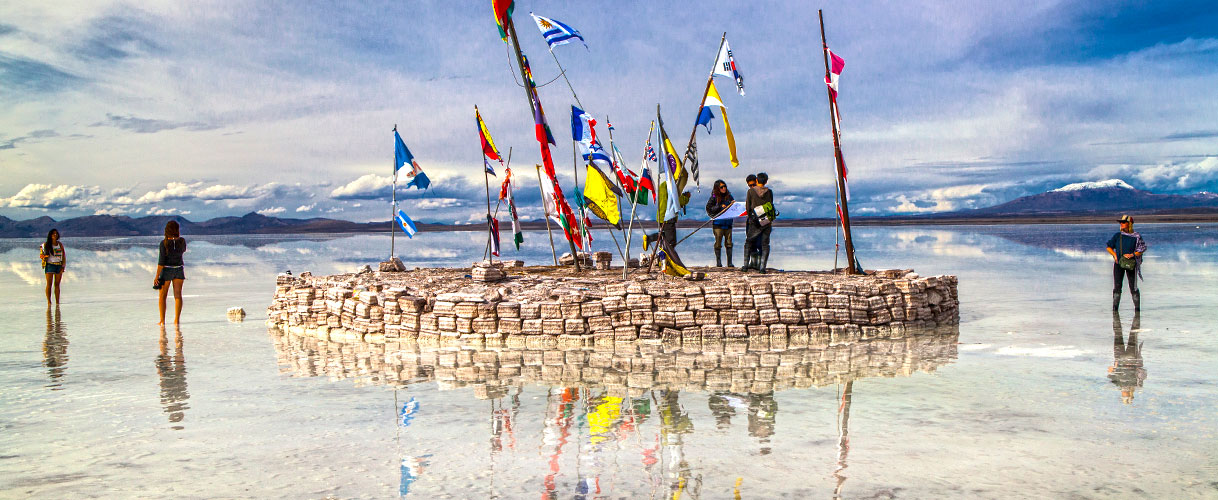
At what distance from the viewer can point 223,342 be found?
11.0 m

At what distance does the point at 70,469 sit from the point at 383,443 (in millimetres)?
2020

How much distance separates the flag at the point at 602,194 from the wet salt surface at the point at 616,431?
Answer: 15.2ft

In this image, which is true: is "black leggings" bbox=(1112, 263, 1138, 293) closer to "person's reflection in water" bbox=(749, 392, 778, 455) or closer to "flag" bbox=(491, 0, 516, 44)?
"person's reflection in water" bbox=(749, 392, 778, 455)

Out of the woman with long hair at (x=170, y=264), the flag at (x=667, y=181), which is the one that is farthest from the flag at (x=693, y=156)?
the woman with long hair at (x=170, y=264)

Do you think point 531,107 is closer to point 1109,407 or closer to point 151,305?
point 1109,407

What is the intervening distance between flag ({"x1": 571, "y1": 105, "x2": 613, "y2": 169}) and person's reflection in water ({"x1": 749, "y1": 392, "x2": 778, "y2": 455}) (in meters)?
5.35

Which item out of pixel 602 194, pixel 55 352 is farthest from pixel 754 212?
pixel 55 352

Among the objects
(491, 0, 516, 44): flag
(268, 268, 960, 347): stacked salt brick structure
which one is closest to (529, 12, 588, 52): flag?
(491, 0, 516, 44): flag

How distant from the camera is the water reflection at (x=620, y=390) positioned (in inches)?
205

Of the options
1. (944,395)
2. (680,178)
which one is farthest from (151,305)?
(944,395)

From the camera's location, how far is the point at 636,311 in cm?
1019

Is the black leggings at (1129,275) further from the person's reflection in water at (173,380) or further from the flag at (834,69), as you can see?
the person's reflection in water at (173,380)

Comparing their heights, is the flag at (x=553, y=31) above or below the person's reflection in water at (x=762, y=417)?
above

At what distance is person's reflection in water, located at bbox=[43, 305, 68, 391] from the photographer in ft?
27.7
